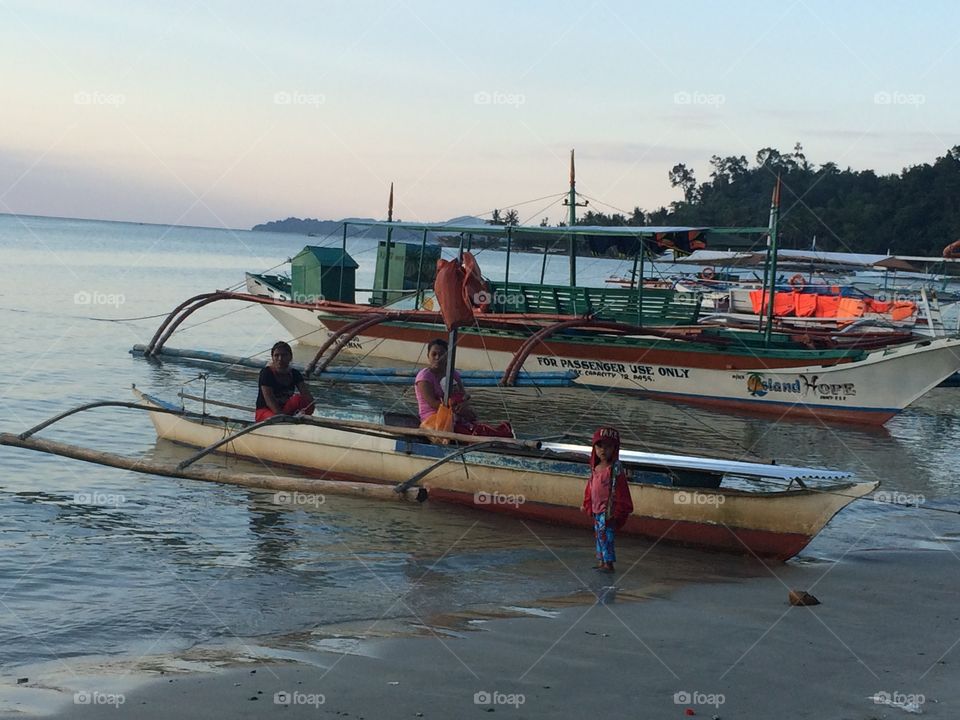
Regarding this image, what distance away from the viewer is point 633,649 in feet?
24.4

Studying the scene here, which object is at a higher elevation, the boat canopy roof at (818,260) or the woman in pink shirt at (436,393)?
the boat canopy roof at (818,260)

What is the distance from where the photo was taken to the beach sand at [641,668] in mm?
6273

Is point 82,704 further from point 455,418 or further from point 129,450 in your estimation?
point 129,450

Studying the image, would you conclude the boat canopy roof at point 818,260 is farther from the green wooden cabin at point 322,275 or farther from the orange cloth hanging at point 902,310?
the green wooden cabin at point 322,275

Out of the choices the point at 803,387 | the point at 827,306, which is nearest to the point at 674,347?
the point at 803,387

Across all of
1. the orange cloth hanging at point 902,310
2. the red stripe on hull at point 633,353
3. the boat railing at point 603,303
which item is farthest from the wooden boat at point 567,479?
the orange cloth hanging at point 902,310

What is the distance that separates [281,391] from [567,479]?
3729 mm

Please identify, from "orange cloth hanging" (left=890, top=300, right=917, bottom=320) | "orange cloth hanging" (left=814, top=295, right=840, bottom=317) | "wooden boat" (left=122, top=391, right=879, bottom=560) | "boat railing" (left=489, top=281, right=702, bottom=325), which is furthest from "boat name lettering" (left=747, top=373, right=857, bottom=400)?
"orange cloth hanging" (left=814, top=295, right=840, bottom=317)

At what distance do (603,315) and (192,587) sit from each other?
1504 centimetres

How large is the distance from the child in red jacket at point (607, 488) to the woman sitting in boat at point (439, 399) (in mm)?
2333

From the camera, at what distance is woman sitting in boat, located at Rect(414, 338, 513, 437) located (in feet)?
37.9

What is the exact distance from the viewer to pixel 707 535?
10305 millimetres

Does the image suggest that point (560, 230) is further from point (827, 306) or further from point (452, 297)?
point (827, 306)

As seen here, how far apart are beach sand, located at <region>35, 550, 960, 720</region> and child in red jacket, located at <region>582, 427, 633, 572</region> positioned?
2.04 ft
